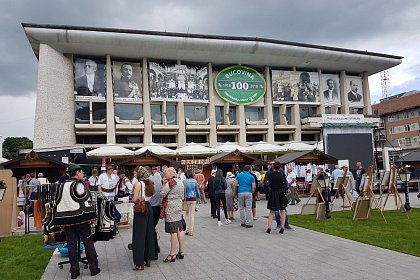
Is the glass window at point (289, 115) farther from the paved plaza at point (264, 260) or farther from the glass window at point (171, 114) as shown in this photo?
the paved plaza at point (264, 260)

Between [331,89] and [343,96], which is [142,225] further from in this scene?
[343,96]

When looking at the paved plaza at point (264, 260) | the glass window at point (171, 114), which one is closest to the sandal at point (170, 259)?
the paved plaza at point (264, 260)

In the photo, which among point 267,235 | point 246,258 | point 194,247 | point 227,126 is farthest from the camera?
point 227,126

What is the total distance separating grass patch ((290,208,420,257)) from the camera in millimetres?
7738

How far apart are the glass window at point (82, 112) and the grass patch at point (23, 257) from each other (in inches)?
1011

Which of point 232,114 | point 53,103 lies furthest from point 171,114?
point 53,103

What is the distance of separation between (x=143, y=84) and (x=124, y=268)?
A: 104 feet

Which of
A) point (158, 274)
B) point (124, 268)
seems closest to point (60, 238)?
point (124, 268)

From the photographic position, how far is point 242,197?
34.0 ft

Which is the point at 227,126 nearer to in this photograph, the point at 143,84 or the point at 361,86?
the point at 143,84

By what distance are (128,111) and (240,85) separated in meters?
12.0

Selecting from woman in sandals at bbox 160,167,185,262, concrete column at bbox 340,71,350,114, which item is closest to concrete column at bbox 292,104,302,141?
concrete column at bbox 340,71,350,114

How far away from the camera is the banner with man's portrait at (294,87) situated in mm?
41250

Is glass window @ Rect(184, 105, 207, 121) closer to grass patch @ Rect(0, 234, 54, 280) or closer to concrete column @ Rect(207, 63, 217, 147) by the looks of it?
concrete column @ Rect(207, 63, 217, 147)
